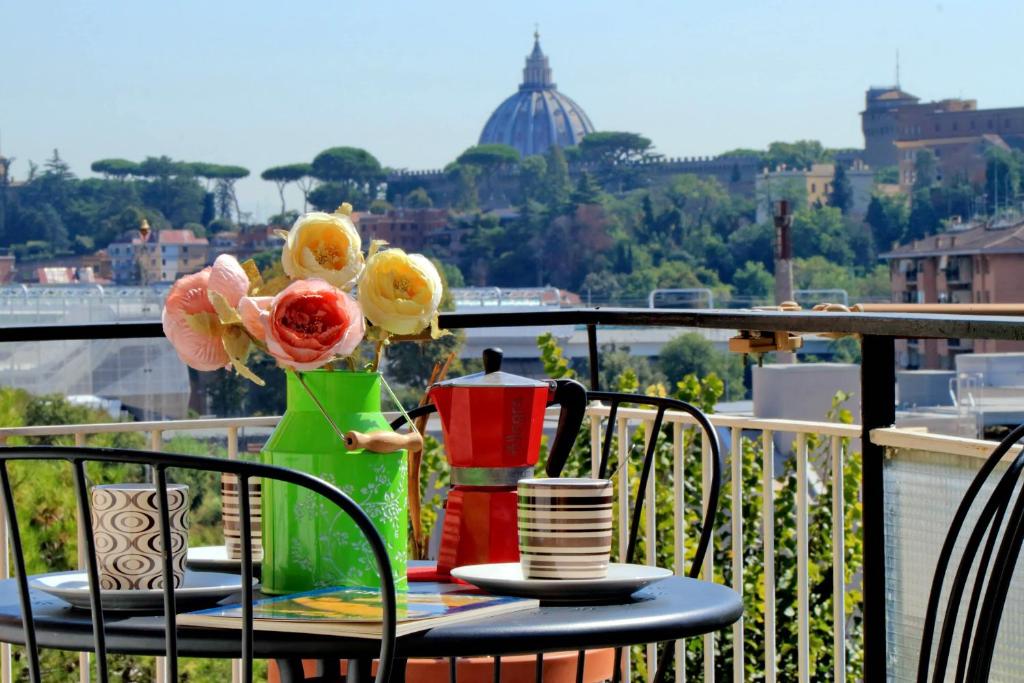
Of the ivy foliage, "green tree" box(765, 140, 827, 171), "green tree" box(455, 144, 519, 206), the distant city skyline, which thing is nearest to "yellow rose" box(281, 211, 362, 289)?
the ivy foliage

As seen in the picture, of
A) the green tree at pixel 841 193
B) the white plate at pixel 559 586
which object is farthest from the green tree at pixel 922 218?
the white plate at pixel 559 586

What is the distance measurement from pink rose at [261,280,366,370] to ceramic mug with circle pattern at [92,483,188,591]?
0.13 metres

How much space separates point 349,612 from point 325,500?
9 cm

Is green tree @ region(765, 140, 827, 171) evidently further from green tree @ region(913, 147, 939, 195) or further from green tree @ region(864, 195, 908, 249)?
green tree @ region(864, 195, 908, 249)

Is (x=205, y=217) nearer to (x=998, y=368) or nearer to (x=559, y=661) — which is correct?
(x=998, y=368)

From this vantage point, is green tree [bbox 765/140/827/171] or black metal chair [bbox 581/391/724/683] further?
green tree [bbox 765/140/827/171]

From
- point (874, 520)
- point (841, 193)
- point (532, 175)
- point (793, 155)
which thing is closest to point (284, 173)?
point (532, 175)

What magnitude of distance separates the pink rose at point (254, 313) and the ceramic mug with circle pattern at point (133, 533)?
12 cm

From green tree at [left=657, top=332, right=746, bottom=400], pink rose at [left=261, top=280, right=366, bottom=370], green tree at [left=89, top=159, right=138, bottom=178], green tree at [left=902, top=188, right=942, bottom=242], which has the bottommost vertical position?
green tree at [left=657, top=332, right=746, bottom=400]

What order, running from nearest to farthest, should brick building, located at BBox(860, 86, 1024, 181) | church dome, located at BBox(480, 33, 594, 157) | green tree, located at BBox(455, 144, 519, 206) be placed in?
brick building, located at BBox(860, 86, 1024, 181) → green tree, located at BBox(455, 144, 519, 206) → church dome, located at BBox(480, 33, 594, 157)

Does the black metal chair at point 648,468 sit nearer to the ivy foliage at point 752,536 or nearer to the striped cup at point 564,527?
the striped cup at point 564,527

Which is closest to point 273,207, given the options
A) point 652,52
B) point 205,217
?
point 205,217

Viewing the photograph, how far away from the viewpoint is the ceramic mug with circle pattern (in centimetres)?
99

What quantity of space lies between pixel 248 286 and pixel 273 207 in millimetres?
71248
